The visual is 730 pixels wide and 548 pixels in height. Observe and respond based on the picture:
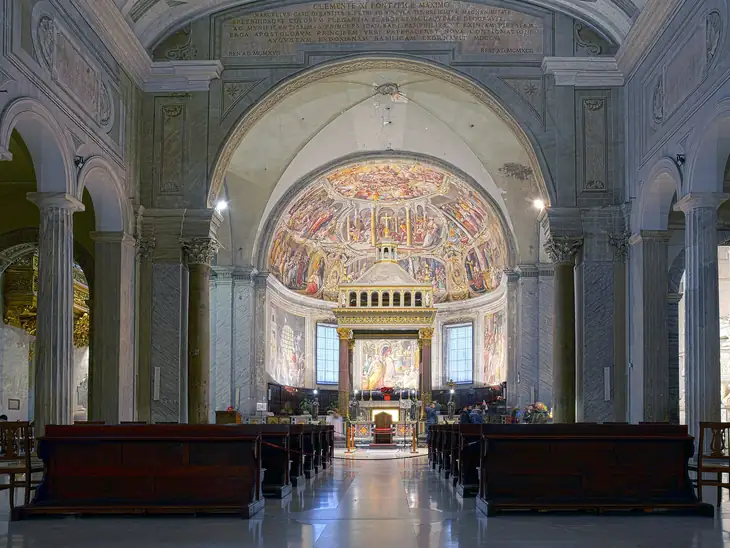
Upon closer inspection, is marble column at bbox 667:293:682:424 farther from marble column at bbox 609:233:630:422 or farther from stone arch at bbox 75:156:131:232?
stone arch at bbox 75:156:131:232

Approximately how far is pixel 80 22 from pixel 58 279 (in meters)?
4.31

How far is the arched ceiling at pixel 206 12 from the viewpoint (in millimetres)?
18250

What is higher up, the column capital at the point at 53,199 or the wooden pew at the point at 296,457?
the column capital at the point at 53,199

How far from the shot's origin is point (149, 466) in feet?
30.9

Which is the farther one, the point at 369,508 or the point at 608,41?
the point at 608,41

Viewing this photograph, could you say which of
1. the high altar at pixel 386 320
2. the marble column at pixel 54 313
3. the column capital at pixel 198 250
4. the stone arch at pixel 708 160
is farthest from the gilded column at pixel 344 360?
the stone arch at pixel 708 160

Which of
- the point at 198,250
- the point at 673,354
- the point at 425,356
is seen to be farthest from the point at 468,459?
the point at 425,356

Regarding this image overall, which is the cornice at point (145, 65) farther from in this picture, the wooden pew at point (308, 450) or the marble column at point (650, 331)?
the marble column at point (650, 331)

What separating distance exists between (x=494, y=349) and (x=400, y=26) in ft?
54.5

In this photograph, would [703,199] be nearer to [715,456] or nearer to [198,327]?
[715,456]

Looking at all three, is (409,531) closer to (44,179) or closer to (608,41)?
(44,179)

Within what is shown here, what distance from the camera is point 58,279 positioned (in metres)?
14.9

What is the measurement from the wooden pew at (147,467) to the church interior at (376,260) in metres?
0.03

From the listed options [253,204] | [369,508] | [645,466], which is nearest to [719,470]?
[645,466]
